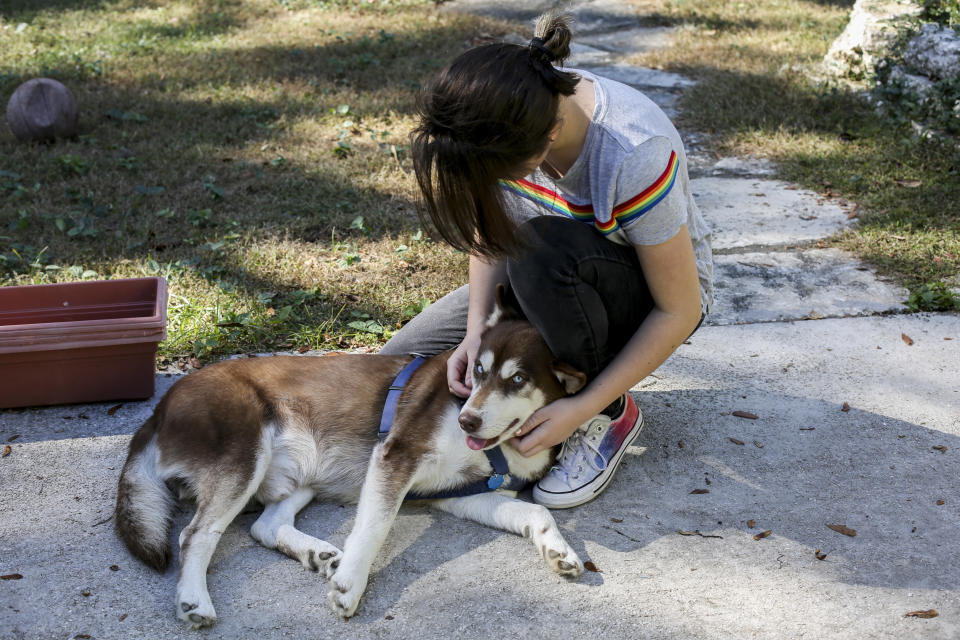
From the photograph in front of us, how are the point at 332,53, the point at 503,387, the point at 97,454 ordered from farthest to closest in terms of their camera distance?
the point at 332,53 < the point at 97,454 < the point at 503,387

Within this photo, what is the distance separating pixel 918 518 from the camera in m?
2.70

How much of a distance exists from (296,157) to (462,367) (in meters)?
3.58

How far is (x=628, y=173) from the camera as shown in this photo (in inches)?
95.0

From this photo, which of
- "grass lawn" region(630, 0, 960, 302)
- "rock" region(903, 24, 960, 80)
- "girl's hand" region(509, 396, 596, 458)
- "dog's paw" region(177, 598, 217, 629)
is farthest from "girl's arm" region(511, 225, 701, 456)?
"rock" region(903, 24, 960, 80)

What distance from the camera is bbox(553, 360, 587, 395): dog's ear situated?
2662mm

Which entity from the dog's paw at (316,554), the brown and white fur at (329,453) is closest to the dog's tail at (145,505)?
the brown and white fur at (329,453)

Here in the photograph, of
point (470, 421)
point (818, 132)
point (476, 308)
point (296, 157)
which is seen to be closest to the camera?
point (470, 421)

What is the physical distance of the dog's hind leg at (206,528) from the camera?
227 centimetres

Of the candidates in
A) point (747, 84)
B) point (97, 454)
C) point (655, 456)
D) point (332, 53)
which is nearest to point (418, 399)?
point (655, 456)

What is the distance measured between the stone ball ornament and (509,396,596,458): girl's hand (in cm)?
Answer: 496

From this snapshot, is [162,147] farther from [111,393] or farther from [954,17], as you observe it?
[954,17]

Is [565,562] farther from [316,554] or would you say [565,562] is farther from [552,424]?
[316,554]

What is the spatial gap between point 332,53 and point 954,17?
542 cm

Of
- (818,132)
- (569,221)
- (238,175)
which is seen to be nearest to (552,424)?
(569,221)
